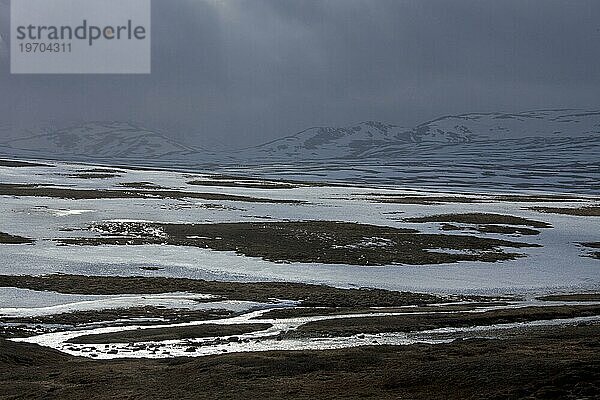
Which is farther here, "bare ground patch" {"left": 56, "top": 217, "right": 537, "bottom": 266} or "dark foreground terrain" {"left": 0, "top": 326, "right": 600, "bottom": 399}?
"bare ground patch" {"left": 56, "top": 217, "right": 537, "bottom": 266}

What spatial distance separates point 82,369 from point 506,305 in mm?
23959

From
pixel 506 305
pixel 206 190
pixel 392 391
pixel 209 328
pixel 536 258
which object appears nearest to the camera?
pixel 392 391

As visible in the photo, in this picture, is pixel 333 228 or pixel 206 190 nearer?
pixel 333 228

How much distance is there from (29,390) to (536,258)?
4263 cm

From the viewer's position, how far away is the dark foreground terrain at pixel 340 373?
16641 millimetres

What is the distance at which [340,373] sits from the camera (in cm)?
1983

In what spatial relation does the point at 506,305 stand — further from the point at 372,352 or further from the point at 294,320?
the point at 372,352

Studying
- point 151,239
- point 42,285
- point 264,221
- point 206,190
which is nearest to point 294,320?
point 42,285

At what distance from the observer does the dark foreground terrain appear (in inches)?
655

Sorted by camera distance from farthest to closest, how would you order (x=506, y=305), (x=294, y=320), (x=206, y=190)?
(x=206, y=190)
(x=506, y=305)
(x=294, y=320)

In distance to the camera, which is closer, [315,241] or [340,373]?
[340,373]

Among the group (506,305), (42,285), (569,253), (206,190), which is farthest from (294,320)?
(206,190)

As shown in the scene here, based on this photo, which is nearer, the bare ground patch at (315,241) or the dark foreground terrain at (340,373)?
the dark foreground terrain at (340,373)

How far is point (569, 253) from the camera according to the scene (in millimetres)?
56875
